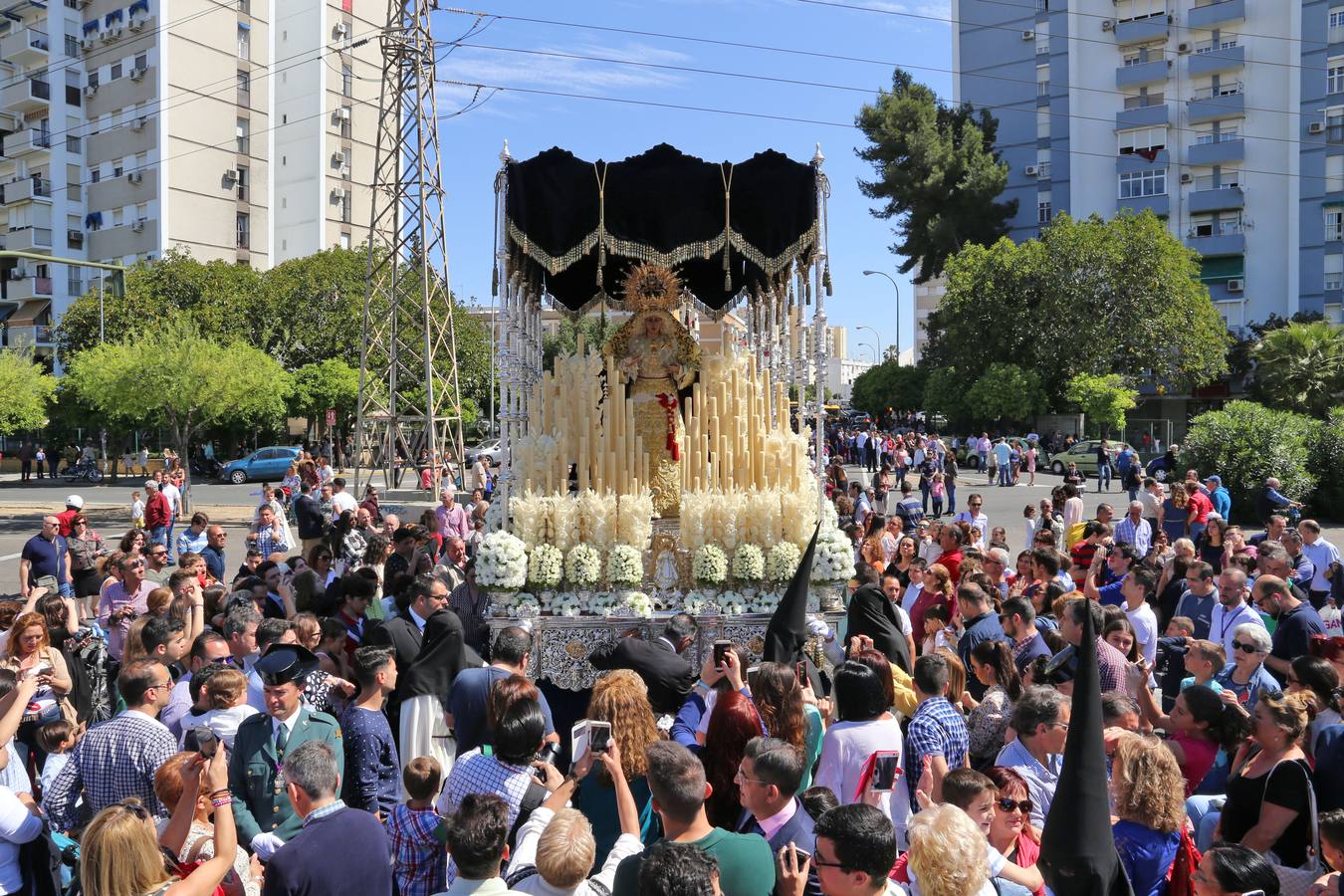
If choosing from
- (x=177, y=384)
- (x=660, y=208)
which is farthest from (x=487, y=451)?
(x=660, y=208)

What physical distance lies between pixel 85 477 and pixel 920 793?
4265 centimetres

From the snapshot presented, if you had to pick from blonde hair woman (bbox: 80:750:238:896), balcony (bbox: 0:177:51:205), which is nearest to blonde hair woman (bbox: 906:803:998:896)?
blonde hair woman (bbox: 80:750:238:896)

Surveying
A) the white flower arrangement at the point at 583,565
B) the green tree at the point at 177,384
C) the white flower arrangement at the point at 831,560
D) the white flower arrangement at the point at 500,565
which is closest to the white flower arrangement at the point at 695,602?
the white flower arrangement at the point at 583,565

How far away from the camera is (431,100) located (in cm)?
2128

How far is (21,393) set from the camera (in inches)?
1355

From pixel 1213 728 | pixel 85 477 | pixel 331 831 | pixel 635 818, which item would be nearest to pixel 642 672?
pixel 635 818

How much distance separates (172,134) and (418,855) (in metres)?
53.2

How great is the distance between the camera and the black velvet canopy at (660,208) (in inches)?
400

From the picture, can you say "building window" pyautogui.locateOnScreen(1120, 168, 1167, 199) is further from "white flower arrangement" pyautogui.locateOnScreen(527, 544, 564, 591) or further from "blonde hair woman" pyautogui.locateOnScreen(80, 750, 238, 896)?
"blonde hair woman" pyautogui.locateOnScreen(80, 750, 238, 896)

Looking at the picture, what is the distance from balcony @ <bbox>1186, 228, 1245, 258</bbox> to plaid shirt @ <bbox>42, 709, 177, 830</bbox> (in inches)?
2049

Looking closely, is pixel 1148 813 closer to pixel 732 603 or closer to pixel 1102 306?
pixel 732 603

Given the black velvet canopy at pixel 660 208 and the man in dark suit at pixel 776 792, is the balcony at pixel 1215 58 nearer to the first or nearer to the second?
the black velvet canopy at pixel 660 208

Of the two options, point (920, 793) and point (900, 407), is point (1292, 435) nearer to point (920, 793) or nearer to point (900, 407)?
point (920, 793)

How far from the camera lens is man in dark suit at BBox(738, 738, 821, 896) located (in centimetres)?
398
